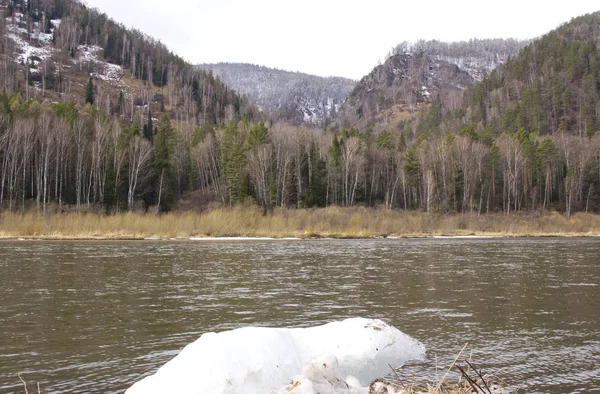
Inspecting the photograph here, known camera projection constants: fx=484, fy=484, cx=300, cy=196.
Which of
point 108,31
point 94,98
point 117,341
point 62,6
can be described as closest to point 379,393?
point 117,341

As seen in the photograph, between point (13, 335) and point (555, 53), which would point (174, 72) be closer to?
point (555, 53)

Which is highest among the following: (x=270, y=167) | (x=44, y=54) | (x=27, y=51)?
(x=27, y=51)

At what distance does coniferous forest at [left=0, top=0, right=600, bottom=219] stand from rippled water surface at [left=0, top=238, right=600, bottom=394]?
1323 inches

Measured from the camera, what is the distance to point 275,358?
5.17 m

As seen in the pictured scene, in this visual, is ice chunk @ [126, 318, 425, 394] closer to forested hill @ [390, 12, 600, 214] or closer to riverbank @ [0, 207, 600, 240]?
riverbank @ [0, 207, 600, 240]

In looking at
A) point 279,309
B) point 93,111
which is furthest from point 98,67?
point 279,309

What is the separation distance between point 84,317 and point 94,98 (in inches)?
A: 4715

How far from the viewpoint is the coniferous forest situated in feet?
189

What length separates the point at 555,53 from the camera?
131 meters

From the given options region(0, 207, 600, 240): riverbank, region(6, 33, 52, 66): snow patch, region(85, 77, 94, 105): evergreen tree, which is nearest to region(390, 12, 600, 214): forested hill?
region(0, 207, 600, 240): riverbank

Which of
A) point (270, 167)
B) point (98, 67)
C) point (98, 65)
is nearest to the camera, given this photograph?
point (270, 167)

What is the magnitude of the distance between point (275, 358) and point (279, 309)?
6.01 metres

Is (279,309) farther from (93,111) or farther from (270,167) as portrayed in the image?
(93,111)

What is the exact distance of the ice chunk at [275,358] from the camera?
4.38 metres
